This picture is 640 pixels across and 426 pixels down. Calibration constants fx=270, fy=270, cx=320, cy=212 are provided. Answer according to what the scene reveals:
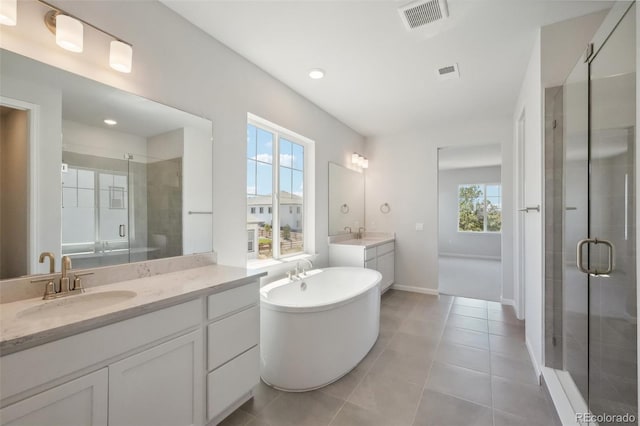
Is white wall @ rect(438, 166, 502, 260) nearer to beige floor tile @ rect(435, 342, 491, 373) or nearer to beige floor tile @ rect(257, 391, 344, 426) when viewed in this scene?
beige floor tile @ rect(435, 342, 491, 373)

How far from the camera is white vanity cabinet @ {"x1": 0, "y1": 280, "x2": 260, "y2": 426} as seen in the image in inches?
36.0

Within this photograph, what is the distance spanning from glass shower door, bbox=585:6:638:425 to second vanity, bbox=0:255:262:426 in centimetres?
216

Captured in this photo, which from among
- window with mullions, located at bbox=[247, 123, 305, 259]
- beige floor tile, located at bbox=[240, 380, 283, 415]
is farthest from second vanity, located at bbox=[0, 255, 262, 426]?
window with mullions, located at bbox=[247, 123, 305, 259]

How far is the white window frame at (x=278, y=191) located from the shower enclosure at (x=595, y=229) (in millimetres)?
2330

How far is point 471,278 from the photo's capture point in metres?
5.39

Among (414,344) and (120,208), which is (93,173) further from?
(414,344)

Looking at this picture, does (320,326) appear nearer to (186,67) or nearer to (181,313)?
(181,313)

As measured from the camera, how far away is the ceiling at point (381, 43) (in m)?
1.83

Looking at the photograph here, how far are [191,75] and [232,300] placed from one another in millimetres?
1642

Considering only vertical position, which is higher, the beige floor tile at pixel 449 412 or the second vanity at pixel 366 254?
the second vanity at pixel 366 254

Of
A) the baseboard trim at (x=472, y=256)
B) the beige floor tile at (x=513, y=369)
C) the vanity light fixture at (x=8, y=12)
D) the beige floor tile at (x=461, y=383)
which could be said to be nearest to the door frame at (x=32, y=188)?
the vanity light fixture at (x=8, y=12)

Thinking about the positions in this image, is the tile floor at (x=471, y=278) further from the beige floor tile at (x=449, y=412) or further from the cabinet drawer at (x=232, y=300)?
the cabinet drawer at (x=232, y=300)

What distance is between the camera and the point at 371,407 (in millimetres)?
1811

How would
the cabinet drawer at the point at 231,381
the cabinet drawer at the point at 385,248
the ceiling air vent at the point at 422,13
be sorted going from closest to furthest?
the cabinet drawer at the point at 231,381 < the ceiling air vent at the point at 422,13 < the cabinet drawer at the point at 385,248
